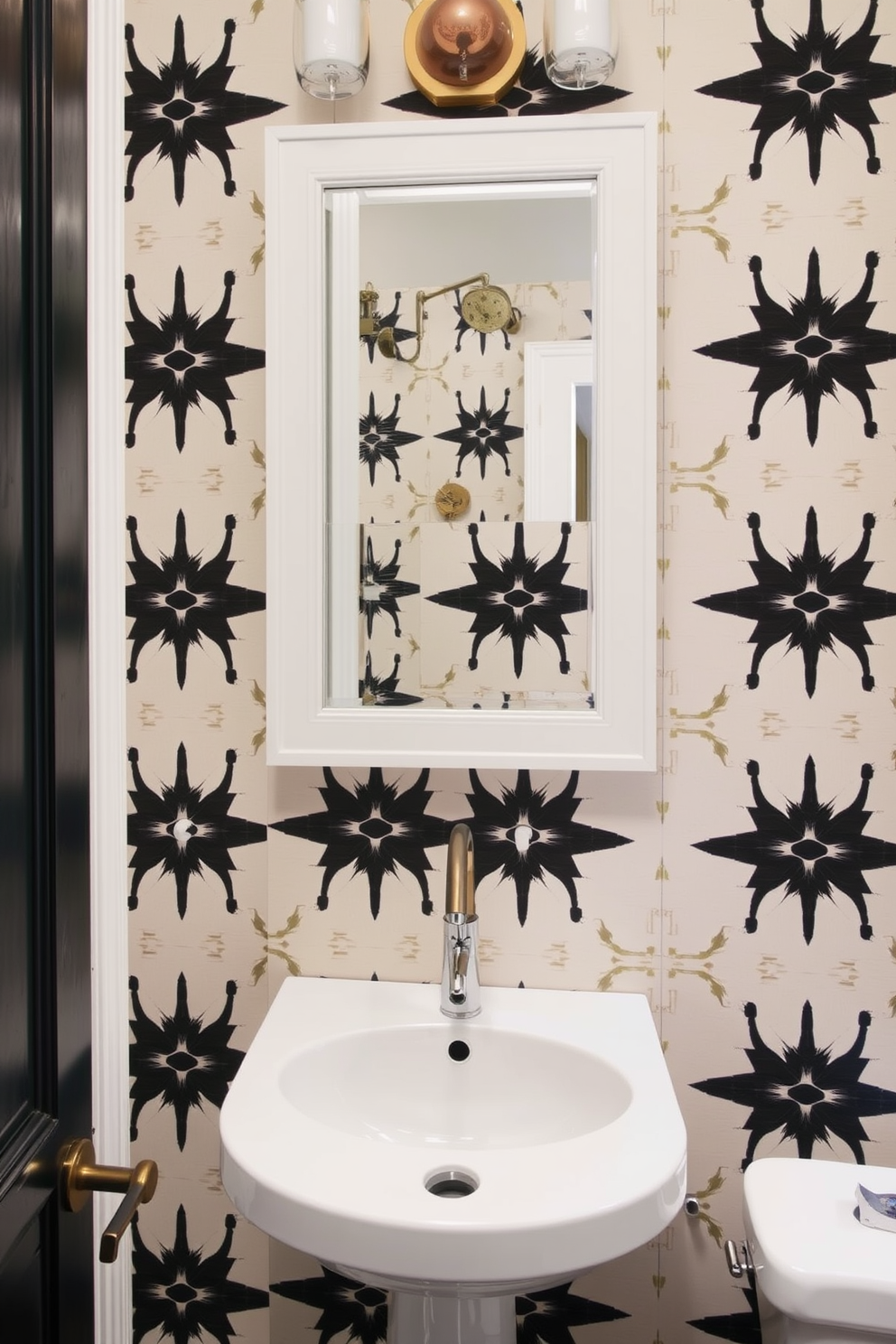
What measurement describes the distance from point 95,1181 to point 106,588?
1.49 ft

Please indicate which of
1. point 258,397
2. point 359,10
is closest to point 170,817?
point 258,397

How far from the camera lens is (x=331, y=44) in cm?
115

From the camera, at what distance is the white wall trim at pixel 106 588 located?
2.53 ft

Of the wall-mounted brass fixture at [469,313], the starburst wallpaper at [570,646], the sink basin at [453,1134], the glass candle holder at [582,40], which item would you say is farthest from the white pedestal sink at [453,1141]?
the glass candle holder at [582,40]

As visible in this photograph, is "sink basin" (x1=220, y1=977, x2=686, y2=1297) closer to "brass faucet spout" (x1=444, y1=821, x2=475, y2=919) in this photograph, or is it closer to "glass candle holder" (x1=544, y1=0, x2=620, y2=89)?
"brass faucet spout" (x1=444, y1=821, x2=475, y2=919)

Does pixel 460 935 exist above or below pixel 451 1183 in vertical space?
above

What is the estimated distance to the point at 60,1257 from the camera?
62cm

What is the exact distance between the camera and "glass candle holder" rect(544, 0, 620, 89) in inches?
44.0

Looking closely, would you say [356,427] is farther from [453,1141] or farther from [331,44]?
[453,1141]

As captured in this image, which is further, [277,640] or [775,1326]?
[277,640]

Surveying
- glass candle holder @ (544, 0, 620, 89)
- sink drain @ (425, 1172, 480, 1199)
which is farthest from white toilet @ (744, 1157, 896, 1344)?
glass candle holder @ (544, 0, 620, 89)

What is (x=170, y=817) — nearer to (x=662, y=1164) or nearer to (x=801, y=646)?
(x=662, y=1164)

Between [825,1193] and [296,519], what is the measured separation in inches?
40.7

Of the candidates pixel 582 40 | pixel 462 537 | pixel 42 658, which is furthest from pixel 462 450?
pixel 42 658
